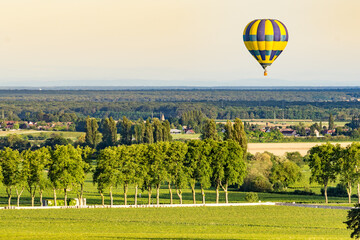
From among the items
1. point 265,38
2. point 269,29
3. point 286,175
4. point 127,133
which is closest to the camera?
point 269,29

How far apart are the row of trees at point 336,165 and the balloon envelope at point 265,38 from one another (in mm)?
12504

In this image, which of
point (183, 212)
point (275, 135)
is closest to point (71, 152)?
point (183, 212)

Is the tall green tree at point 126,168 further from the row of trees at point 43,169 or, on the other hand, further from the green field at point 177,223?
the green field at point 177,223

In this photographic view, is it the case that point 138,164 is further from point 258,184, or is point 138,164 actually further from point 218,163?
point 258,184

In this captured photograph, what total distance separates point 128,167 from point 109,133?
64.6 m

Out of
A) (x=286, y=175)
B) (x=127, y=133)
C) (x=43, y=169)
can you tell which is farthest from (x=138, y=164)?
(x=127, y=133)

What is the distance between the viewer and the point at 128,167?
80688mm

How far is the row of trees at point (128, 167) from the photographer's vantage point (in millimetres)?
79188

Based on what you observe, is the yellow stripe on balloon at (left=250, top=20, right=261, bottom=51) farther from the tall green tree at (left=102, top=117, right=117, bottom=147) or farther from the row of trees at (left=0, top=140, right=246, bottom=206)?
the tall green tree at (left=102, top=117, right=117, bottom=147)

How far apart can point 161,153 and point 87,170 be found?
26.0 feet

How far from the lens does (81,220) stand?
219 ft

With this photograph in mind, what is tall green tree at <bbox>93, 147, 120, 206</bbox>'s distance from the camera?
7927cm

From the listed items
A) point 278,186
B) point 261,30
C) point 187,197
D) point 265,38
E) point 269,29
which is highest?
point 269,29

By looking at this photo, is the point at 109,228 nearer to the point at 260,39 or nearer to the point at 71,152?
the point at 71,152
